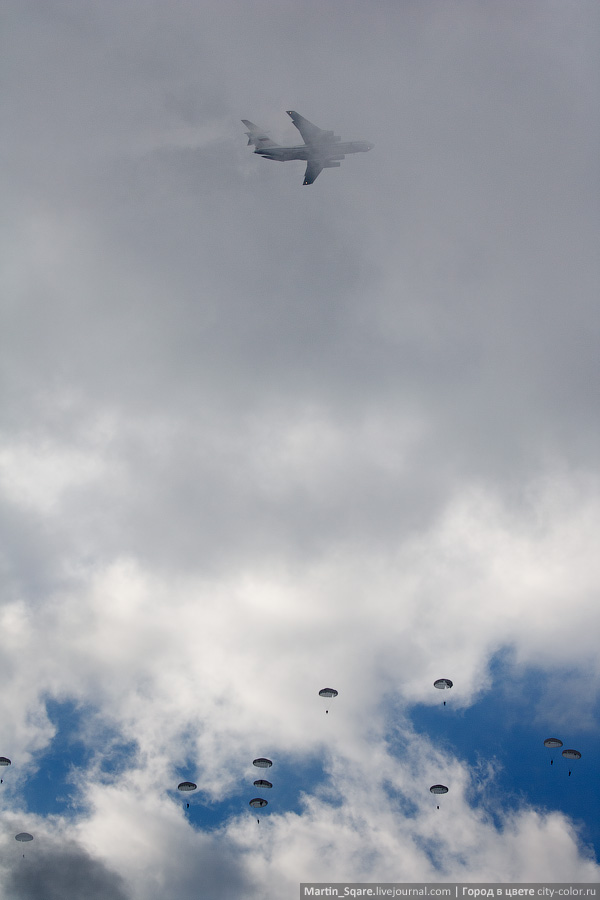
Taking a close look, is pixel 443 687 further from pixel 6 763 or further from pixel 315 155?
pixel 315 155

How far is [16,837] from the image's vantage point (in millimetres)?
86625

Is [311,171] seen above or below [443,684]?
above

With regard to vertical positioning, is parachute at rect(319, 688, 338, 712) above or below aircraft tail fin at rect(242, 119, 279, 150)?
below

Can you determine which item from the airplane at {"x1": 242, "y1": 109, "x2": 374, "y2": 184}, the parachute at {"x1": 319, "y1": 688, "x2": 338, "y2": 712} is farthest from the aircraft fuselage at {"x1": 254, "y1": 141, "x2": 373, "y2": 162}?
the parachute at {"x1": 319, "y1": 688, "x2": 338, "y2": 712}

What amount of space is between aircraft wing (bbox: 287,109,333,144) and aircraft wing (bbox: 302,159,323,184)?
425 cm

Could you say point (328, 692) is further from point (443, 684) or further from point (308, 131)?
point (308, 131)

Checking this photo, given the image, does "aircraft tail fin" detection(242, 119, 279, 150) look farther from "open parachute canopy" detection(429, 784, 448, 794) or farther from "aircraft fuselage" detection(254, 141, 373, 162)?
"open parachute canopy" detection(429, 784, 448, 794)

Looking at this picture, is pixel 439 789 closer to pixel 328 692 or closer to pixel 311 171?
pixel 328 692

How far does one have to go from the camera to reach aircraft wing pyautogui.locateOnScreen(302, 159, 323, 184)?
96062 mm

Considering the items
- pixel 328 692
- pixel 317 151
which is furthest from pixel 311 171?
pixel 328 692

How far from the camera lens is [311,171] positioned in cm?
9688

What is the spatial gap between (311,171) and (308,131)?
666cm

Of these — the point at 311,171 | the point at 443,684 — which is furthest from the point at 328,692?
the point at 311,171

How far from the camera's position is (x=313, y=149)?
3654 inches
